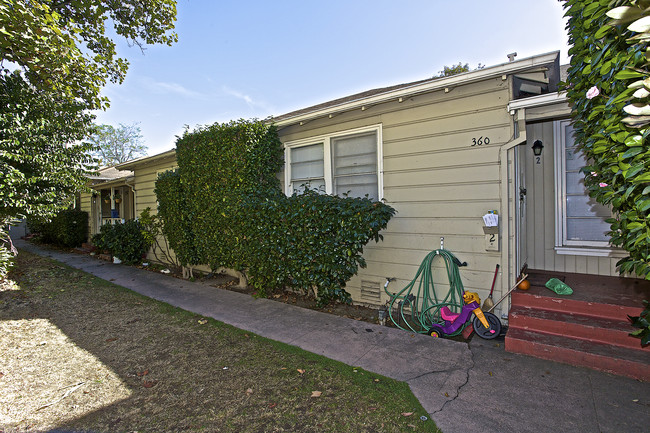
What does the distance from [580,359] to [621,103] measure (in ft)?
9.06

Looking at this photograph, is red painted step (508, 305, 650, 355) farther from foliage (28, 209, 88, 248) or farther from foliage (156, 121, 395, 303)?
foliage (28, 209, 88, 248)

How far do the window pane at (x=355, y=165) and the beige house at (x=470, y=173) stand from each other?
2 centimetres

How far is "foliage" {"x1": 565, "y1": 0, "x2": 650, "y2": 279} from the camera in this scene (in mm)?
1224

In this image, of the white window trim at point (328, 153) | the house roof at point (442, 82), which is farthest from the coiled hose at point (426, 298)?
the house roof at point (442, 82)

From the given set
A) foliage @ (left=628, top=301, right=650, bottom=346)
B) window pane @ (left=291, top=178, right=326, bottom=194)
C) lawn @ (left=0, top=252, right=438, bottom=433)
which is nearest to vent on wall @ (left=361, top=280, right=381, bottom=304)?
window pane @ (left=291, top=178, right=326, bottom=194)

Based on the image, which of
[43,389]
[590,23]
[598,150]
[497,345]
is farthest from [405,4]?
[43,389]

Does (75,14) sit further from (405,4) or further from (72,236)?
(72,236)

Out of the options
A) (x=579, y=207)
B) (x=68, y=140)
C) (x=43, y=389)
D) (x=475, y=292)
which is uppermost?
(x=68, y=140)

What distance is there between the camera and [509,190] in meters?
3.89

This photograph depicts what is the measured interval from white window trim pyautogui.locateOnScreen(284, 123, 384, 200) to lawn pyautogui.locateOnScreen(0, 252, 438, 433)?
2719 mm

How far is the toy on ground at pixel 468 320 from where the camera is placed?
370 centimetres

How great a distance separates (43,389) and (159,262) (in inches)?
260

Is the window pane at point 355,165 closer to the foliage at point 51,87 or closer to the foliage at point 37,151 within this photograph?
the foliage at point 51,87

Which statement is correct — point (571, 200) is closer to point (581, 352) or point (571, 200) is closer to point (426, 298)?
point (581, 352)
